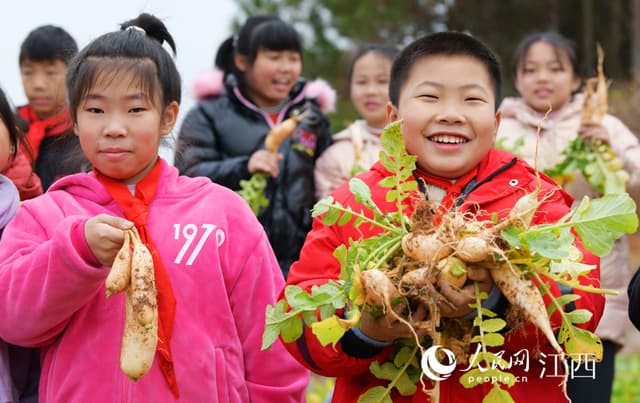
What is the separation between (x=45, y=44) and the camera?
190 inches

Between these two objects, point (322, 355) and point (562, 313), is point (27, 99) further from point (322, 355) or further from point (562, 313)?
point (562, 313)

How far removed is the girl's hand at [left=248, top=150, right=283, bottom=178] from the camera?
487 cm

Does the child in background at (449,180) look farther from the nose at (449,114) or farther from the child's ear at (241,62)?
the child's ear at (241,62)

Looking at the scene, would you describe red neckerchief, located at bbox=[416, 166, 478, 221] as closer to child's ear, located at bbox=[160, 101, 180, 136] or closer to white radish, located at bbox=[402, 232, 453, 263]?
white radish, located at bbox=[402, 232, 453, 263]

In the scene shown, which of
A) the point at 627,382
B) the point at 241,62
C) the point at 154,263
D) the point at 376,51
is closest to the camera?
the point at 154,263

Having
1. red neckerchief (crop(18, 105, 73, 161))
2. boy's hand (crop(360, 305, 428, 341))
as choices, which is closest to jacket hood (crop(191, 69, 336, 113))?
red neckerchief (crop(18, 105, 73, 161))

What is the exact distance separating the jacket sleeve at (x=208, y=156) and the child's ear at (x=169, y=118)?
5.19 ft

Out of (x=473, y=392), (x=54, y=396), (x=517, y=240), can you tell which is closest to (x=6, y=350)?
(x=54, y=396)

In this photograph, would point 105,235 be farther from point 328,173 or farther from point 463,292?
point 328,173

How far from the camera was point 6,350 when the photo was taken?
2.98 m

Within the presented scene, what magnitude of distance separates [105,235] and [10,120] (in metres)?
1.01

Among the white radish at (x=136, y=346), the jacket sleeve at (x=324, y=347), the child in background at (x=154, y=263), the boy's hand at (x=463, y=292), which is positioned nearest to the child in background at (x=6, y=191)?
the child in background at (x=154, y=263)

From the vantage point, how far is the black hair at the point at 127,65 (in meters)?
2.96

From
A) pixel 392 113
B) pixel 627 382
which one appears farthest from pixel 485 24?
pixel 392 113
